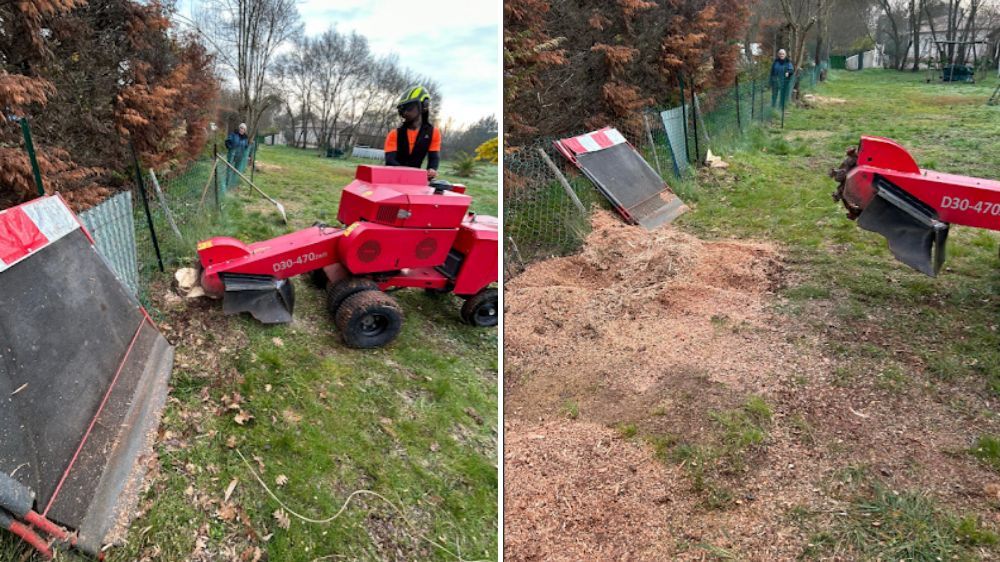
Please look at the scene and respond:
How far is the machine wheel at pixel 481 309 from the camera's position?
468 cm

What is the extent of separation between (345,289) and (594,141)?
3041 mm

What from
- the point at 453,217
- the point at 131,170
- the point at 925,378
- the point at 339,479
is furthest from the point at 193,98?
the point at 925,378

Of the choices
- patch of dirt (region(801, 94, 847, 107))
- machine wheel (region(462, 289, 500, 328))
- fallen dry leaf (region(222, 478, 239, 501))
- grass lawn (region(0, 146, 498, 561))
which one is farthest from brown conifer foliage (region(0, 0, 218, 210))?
patch of dirt (region(801, 94, 847, 107))

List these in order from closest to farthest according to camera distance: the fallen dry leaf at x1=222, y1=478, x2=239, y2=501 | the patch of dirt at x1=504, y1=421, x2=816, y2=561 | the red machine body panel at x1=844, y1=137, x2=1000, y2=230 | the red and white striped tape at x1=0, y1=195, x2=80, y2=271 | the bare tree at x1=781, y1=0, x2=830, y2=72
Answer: the patch of dirt at x1=504, y1=421, x2=816, y2=561 → the red and white striped tape at x1=0, y1=195, x2=80, y2=271 → the fallen dry leaf at x1=222, y1=478, x2=239, y2=501 → the red machine body panel at x1=844, y1=137, x2=1000, y2=230 → the bare tree at x1=781, y1=0, x2=830, y2=72

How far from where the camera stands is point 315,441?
3.09 m

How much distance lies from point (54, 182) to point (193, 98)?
3.29 metres

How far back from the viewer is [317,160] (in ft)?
30.7

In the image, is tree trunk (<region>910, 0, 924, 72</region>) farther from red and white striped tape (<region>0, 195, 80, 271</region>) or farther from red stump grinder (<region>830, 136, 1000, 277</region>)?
red and white striped tape (<region>0, 195, 80, 271</region>)

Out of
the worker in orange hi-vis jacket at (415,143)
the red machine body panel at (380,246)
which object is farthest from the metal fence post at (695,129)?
the red machine body panel at (380,246)

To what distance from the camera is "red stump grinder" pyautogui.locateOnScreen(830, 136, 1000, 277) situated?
3.64 m

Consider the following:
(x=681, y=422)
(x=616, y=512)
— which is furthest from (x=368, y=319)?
(x=616, y=512)

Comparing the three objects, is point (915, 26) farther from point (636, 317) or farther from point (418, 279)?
point (418, 279)

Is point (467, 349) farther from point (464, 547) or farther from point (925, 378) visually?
point (925, 378)

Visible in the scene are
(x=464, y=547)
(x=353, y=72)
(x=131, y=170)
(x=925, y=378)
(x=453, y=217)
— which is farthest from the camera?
(x=353, y=72)
